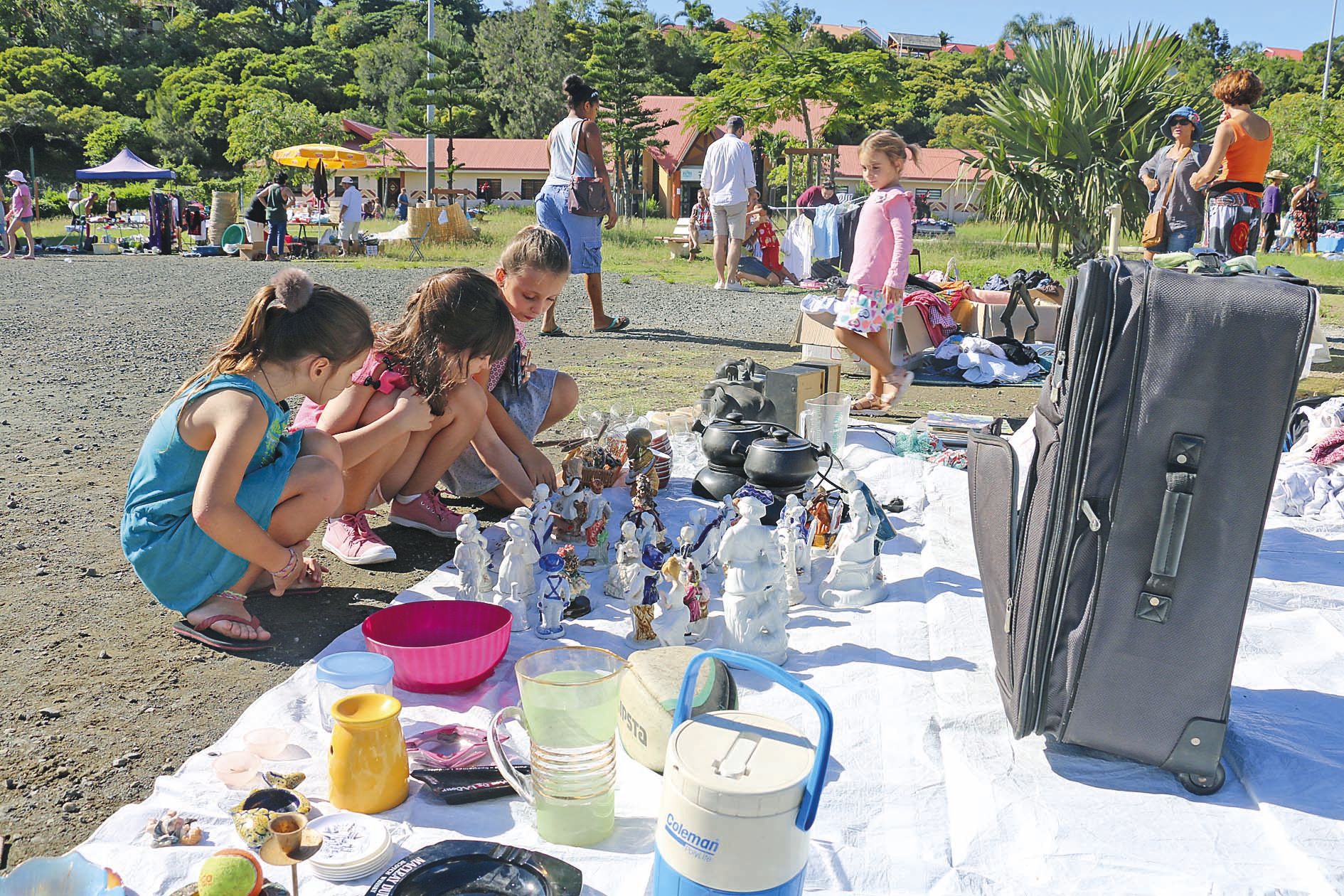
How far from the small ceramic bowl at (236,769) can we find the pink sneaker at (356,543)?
122 cm

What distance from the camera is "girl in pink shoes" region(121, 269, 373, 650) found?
2264 mm

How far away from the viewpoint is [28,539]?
10.3 feet

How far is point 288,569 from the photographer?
2.45 m

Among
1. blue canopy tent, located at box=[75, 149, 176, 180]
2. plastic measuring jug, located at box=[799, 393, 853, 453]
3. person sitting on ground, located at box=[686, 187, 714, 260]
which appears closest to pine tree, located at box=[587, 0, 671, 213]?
blue canopy tent, located at box=[75, 149, 176, 180]

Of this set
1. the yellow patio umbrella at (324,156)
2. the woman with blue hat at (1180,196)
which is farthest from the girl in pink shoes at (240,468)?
the yellow patio umbrella at (324,156)

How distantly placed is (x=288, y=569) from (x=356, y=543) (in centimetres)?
58

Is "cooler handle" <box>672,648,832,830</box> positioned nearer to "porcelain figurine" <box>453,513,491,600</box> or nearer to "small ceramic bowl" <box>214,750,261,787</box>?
"small ceramic bowl" <box>214,750,261,787</box>

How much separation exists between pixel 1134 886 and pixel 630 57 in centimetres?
3266

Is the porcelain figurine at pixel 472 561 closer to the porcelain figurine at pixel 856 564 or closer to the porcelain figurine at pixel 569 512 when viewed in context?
the porcelain figurine at pixel 569 512

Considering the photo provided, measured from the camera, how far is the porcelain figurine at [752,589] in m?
2.26

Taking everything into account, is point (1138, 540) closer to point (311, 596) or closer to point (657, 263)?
point (311, 596)

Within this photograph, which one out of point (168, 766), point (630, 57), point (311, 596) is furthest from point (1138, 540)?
point (630, 57)

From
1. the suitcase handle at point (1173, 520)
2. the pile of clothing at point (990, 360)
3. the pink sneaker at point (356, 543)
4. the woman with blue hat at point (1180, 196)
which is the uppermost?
the woman with blue hat at point (1180, 196)

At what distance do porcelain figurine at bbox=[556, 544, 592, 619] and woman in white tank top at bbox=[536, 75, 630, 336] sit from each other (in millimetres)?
4512
